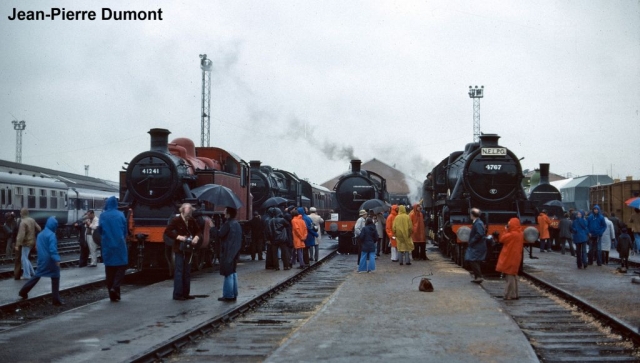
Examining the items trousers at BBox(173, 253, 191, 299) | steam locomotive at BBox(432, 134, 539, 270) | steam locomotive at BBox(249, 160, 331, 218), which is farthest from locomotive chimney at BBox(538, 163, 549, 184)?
trousers at BBox(173, 253, 191, 299)

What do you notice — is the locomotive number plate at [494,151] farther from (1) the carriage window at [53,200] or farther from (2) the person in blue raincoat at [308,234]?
(1) the carriage window at [53,200]

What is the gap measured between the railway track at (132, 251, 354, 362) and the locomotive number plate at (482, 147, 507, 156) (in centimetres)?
633

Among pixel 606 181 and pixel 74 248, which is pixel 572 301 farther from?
pixel 606 181

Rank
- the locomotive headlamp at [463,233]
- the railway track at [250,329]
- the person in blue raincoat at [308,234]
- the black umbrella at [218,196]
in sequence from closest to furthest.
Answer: the railway track at [250,329]
the black umbrella at [218,196]
the locomotive headlamp at [463,233]
the person in blue raincoat at [308,234]

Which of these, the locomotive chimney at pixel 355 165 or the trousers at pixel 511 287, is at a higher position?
the locomotive chimney at pixel 355 165

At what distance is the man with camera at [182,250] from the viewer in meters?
12.4

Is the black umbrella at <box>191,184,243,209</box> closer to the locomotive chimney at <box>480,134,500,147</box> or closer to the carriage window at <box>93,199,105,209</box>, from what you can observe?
the locomotive chimney at <box>480,134,500,147</box>

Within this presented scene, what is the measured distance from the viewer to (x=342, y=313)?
10633mm

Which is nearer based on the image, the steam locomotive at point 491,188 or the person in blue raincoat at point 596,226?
the steam locomotive at point 491,188

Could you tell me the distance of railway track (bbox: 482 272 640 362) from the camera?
8073mm

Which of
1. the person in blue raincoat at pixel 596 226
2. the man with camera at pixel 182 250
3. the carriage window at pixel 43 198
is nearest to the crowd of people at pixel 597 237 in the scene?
the person in blue raincoat at pixel 596 226

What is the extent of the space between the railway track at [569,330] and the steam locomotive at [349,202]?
14561 mm

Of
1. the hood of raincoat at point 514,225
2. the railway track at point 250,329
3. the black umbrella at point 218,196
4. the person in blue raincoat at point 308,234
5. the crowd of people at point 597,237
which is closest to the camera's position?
the railway track at point 250,329

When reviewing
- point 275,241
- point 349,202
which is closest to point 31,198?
point 349,202
